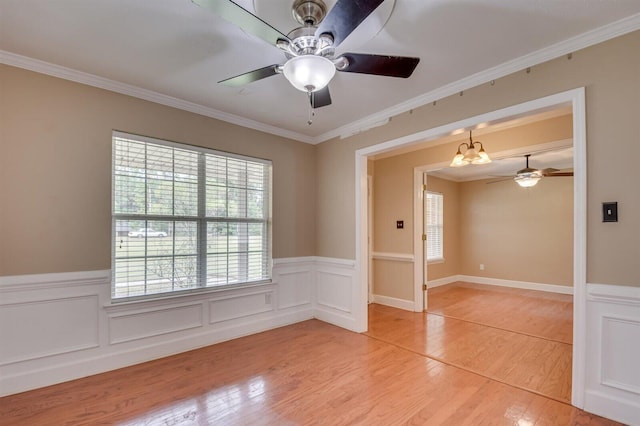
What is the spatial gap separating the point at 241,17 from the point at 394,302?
4.57 m

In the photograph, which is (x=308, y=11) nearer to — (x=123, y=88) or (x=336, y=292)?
(x=123, y=88)

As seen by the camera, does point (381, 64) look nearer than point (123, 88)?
Yes

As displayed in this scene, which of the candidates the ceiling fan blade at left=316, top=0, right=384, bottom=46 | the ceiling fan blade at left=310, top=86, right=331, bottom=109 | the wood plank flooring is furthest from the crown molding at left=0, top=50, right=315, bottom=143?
the wood plank flooring

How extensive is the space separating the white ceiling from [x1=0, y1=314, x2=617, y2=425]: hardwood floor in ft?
8.55

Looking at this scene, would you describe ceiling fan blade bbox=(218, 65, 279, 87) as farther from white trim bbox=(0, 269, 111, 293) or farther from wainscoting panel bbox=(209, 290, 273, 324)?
wainscoting panel bbox=(209, 290, 273, 324)

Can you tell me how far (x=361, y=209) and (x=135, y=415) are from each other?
2.89m

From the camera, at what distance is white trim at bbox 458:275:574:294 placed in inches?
233

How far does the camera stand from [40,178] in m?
2.49

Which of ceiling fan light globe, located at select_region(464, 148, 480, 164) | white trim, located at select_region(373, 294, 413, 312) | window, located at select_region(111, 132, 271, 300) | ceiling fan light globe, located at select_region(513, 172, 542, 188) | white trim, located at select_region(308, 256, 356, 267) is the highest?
ceiling fan light globe, located at select_region(464, 148, 480, 164)

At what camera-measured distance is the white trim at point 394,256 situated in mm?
4758

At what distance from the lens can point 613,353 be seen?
2.04 m

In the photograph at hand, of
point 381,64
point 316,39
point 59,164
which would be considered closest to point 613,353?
point 381,64

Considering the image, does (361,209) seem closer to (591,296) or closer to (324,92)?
(324,92)

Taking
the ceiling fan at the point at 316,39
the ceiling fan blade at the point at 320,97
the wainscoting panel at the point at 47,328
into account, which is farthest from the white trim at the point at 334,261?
the wainscoting panel at the point at 47,328
